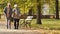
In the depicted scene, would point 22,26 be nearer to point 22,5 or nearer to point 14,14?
point 14,14

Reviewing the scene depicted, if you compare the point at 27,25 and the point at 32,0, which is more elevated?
the point at 32,0

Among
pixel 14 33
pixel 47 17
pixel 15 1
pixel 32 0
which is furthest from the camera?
pixel 47 17

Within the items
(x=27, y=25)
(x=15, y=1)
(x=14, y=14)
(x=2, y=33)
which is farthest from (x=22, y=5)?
(x=2, y=33)

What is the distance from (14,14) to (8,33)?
2.89m

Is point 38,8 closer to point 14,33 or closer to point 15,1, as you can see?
point 15,1

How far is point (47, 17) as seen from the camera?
39.9m

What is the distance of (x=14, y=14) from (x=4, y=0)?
9.88 meters

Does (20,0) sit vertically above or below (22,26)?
above

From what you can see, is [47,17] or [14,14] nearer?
[14,14]

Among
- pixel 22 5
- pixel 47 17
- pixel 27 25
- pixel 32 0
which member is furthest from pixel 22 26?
pixel 47 17

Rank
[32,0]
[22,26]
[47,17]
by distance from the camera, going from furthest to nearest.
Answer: [47,17] → [32,0] → [22,26]

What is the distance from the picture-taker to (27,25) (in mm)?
20062

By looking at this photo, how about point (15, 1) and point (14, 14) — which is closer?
point (14, 14)

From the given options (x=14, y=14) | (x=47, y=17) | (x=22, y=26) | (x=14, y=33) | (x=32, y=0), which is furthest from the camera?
(x=47, y=17)
